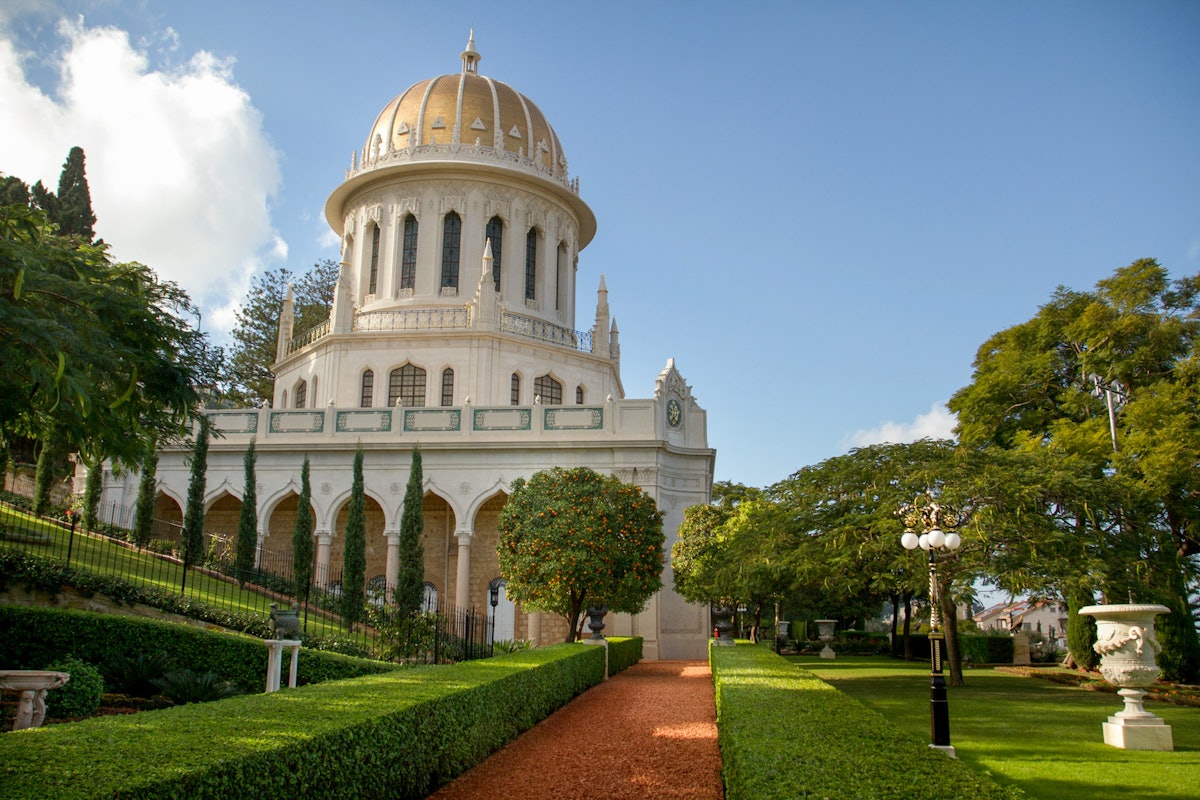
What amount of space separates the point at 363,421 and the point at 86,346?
807 inches

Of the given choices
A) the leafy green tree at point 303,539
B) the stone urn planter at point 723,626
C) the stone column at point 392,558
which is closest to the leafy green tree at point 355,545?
the leafy green tree at point 303,539

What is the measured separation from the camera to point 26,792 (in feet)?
15.3

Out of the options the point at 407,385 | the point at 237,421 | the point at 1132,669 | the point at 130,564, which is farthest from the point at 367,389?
the point at 1132,669

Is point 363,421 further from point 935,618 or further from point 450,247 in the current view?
point 935,618

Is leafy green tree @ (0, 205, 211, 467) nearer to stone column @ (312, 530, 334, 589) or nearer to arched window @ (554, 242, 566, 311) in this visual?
stone column @ (312, 530, 334, 589)

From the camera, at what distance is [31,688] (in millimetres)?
9656

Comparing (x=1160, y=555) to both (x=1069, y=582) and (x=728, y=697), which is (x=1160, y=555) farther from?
(x=728, y=697)

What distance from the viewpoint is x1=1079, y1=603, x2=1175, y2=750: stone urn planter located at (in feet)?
41.8

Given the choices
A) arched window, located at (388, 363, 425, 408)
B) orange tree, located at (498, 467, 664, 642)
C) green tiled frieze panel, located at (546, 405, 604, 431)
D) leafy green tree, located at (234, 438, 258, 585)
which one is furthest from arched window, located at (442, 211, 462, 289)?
orange tree, located at (498, 467, 664, 642)

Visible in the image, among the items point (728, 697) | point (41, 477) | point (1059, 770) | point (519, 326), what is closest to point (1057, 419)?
point (519, 326)

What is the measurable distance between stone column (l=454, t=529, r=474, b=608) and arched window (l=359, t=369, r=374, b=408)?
8.18 meters

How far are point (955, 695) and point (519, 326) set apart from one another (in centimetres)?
2202

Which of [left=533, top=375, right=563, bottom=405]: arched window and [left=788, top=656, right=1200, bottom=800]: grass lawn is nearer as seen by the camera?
[left=788, top=656, right=1200, bottom=800]: grass lawn

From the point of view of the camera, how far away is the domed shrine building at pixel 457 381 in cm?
3031
